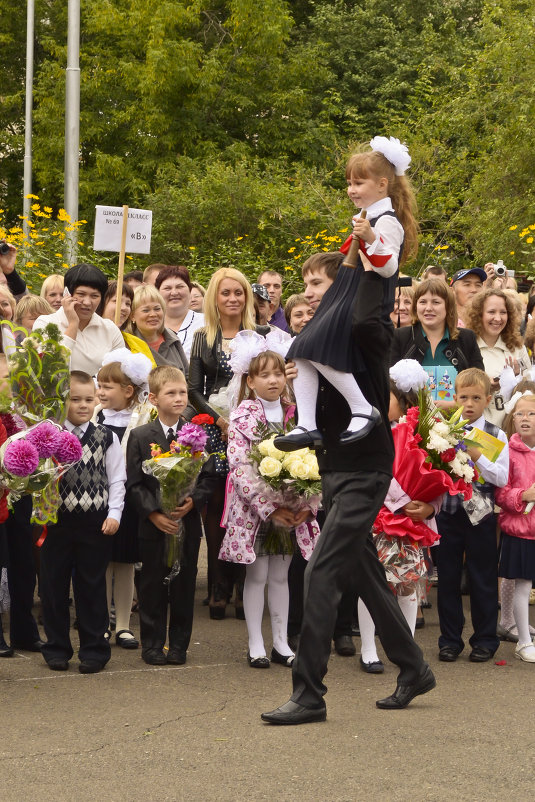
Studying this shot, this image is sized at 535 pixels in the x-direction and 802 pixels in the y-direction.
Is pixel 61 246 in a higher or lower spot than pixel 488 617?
higher

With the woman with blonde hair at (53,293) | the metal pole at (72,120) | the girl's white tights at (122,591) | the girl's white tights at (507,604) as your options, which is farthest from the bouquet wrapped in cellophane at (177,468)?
the metal pole at (72,120)

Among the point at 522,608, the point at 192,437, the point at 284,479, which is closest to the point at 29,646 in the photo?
the point at 192,437

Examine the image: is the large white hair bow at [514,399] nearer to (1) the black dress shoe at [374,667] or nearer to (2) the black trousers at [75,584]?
(1) the black dress shoe at [374,667]

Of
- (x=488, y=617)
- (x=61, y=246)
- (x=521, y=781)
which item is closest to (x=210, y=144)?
(x=61, y=246)

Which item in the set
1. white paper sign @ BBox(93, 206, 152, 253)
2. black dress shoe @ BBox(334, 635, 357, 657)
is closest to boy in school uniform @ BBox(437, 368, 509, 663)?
black dress shoe @ BBox(334, 635, 357, 657)

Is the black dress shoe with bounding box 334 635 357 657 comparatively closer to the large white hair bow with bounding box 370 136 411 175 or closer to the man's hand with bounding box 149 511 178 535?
the man's hand with bounding box 149 511 178 535

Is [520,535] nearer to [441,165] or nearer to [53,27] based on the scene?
[441,165]

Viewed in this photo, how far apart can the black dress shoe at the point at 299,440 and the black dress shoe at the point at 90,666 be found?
2.02m

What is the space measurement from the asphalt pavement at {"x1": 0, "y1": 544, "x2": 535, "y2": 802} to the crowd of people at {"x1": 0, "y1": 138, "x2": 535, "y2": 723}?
19cm

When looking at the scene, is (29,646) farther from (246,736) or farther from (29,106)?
(29,106)

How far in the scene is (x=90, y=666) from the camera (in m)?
6.70

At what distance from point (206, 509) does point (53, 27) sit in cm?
2568

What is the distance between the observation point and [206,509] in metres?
8.77

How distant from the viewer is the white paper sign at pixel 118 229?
11172 millimetres
